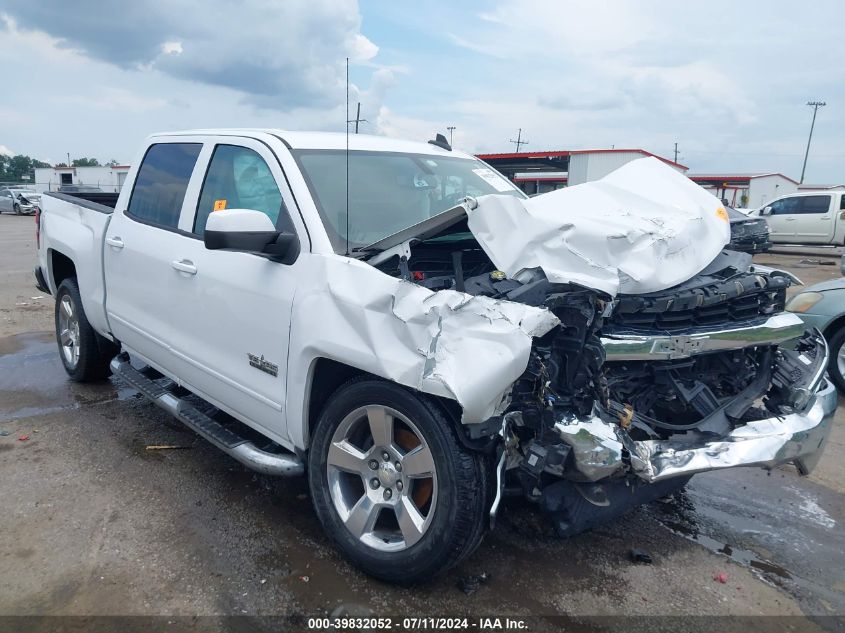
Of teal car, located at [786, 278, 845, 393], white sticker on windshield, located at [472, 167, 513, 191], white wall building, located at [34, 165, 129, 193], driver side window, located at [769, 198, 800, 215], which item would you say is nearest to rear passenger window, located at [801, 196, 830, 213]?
driver side window, located at [769, 198, 800, 215]

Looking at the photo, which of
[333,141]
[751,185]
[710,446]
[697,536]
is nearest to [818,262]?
[697,536]

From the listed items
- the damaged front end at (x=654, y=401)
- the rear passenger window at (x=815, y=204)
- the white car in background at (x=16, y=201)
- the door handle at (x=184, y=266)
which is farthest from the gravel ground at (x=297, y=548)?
the white car in background at (x=16, y=201)

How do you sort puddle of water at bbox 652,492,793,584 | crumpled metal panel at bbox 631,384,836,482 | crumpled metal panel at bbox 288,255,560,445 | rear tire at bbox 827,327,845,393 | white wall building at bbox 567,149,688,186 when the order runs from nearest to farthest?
crumpled metal panel at bbox 288,255,560,445 → crumpled metal panel at bbox 631,384,836,482 → puddle of water at bbox 652,492,793,584 → rear tire at bbox 827,327,845,393 → white wall building at bbox 567,149,688,186

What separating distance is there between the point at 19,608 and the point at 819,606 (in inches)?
135

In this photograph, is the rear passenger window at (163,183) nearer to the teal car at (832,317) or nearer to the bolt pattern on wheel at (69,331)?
the bolt pattern on wheel at (69,331)

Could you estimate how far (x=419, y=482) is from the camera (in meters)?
2.76

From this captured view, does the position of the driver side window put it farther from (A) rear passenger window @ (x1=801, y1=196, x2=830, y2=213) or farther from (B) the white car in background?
(B) the white car in background

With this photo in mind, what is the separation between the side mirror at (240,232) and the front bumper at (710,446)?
1.51 metres

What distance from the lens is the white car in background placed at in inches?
1326

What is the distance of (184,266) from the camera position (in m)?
3.63

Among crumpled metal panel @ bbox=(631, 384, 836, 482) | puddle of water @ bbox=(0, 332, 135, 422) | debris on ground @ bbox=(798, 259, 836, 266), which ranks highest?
crumpled metal panel @ bbox=(631, 384, 836, 482)

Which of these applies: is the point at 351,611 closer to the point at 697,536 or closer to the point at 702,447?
the point at 702,447

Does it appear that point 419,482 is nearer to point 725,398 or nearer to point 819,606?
point 725,398

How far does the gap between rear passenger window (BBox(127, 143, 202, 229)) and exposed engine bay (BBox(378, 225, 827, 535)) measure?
1.76 metres
